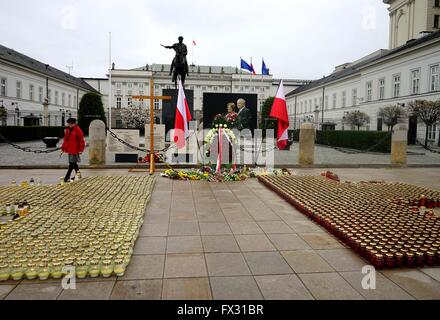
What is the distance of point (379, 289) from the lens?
11.9ft

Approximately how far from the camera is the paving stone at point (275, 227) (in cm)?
560

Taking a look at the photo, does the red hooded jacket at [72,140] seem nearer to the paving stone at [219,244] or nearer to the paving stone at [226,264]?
the paving stone at [219,244]

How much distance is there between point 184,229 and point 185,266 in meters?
1.49

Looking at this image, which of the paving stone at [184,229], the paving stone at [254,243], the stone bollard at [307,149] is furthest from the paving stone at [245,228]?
the stone bollard at [307,149]

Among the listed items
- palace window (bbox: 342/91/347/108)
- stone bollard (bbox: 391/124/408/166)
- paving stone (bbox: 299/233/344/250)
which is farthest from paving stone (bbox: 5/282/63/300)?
palace window (bbox: 342/91/347/108)

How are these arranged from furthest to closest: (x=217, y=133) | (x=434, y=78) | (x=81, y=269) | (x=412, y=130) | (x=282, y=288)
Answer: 1. (x=412, y=130)
2. (x=434, y=78)
3. (x=217, y=133)
4. (x=81, y=269)
5. (x=282, y=288)

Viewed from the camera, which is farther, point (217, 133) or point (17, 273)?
point (217, 133)

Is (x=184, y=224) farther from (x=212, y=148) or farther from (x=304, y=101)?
(x=304, y=101)

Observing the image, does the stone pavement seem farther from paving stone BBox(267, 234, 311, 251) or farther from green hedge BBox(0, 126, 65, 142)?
green hedge BBox(0, 126, 65, 142)

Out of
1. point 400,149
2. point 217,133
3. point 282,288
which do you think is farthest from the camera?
point 400,149

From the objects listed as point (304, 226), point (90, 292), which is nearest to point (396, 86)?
point (304, 226)

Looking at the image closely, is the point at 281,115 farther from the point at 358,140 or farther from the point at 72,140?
the point at 358,140

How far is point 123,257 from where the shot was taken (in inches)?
168

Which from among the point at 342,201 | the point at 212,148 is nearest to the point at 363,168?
the point at 212,148
